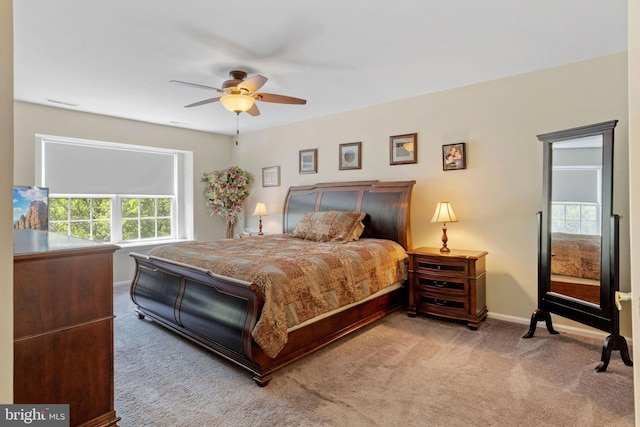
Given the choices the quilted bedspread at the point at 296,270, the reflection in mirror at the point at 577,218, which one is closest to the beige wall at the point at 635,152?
the quilted bedspread at the point at 296,270

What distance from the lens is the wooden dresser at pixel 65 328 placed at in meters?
1.44

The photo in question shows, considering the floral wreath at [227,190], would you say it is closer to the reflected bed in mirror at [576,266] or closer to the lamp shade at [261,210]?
the lamp shade at [261,210]

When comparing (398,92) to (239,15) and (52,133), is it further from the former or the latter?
(52,133)

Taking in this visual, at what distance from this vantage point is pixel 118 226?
5445mm

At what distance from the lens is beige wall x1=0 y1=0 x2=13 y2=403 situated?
2.82ft

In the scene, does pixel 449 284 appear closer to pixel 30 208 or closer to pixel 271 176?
pixel 271 176

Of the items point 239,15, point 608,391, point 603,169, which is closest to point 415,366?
point 608,391

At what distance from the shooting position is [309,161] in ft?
17.6

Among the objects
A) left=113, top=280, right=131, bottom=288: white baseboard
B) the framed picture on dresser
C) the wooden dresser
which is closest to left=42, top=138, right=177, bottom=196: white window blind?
the framed picture on dresser

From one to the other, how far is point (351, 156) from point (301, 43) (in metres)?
2.20

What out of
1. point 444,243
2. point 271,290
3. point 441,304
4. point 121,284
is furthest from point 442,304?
point 121,284

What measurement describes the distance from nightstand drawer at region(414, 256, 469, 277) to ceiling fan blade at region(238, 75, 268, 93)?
92.6 inches

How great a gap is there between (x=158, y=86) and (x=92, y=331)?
9.81 ft

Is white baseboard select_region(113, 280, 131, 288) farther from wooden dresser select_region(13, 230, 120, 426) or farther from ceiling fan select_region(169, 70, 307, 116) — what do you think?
wooden dresser select_region(13, 230, 120, 426)
